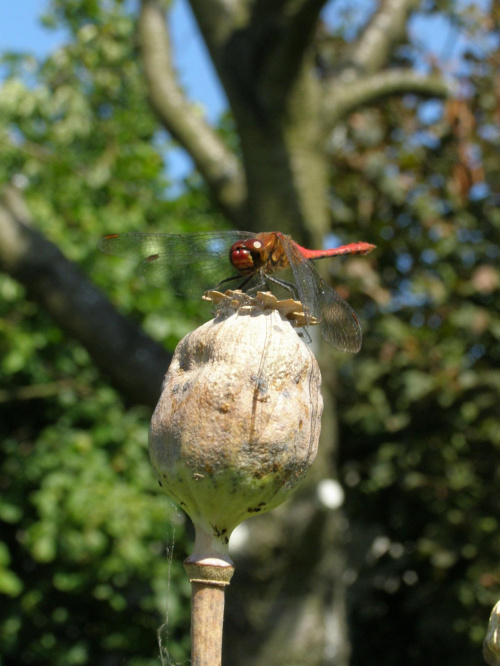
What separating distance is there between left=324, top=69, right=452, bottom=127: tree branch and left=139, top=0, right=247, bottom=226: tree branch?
491mm

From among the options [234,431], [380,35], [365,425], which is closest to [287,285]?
[234,431]

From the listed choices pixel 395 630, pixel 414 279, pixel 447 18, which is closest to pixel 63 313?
pixel 414 279

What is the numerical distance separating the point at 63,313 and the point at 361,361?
4.92 ft

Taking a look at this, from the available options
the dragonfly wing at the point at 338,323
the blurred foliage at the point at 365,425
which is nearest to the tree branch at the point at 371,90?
the blurred foliage at the point at 365,425

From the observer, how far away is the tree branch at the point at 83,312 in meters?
3.29

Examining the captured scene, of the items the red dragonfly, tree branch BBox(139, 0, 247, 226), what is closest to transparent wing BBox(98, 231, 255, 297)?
the red dragonfly

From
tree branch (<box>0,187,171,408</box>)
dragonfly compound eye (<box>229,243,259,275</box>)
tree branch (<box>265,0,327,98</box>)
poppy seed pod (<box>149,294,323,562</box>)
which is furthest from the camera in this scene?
tree branch (<box>0,187,171,408</box>)

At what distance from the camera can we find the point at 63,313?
3.33 meters

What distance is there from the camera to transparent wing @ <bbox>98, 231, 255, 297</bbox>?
1.42 metres

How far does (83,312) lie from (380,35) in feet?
6.87

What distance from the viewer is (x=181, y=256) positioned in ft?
4.88

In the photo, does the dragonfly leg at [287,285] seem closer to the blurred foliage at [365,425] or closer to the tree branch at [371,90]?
the tree branch at [371,90]

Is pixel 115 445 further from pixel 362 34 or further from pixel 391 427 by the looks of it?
pixel 362 34

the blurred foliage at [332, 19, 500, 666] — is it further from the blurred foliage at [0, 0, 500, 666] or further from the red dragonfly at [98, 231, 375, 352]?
the red dragonfly at [98, 231, 375, 352]
